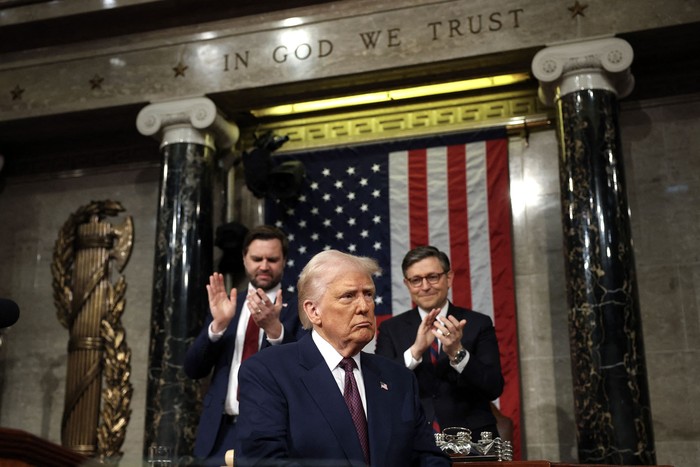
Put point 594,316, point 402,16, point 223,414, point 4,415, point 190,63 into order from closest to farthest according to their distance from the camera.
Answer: point 223,414 → point 594,316 → point 402,16 → point 190,63 → point 4,415

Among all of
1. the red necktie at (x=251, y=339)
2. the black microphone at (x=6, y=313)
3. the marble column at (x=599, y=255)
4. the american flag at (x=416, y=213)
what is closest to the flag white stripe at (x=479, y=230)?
the american flag at (x=416, y=213)

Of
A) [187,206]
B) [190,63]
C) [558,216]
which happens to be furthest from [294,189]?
[558,216]

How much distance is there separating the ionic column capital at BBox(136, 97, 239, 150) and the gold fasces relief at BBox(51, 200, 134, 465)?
1267 millimetres

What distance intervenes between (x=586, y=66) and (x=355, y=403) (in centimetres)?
443

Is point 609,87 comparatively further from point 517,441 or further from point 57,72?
point 57,72

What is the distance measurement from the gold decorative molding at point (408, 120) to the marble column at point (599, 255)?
30.7 inches

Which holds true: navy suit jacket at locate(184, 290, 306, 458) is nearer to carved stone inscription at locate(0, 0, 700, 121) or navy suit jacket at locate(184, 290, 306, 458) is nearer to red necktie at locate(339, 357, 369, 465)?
red necktie at locate(339, 357, 369, 465)

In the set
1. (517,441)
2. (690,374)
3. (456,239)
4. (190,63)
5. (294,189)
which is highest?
(190,63)

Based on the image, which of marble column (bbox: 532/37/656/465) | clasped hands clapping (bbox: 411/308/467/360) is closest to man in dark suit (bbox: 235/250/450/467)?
clasped hands clapping (bbox: 411/308/467/360)

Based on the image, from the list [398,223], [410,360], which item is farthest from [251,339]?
[398,223]

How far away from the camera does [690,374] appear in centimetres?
677

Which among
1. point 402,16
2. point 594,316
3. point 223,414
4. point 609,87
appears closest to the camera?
point 223,414

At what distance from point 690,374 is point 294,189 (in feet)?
12.0

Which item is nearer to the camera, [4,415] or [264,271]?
[264,271]
